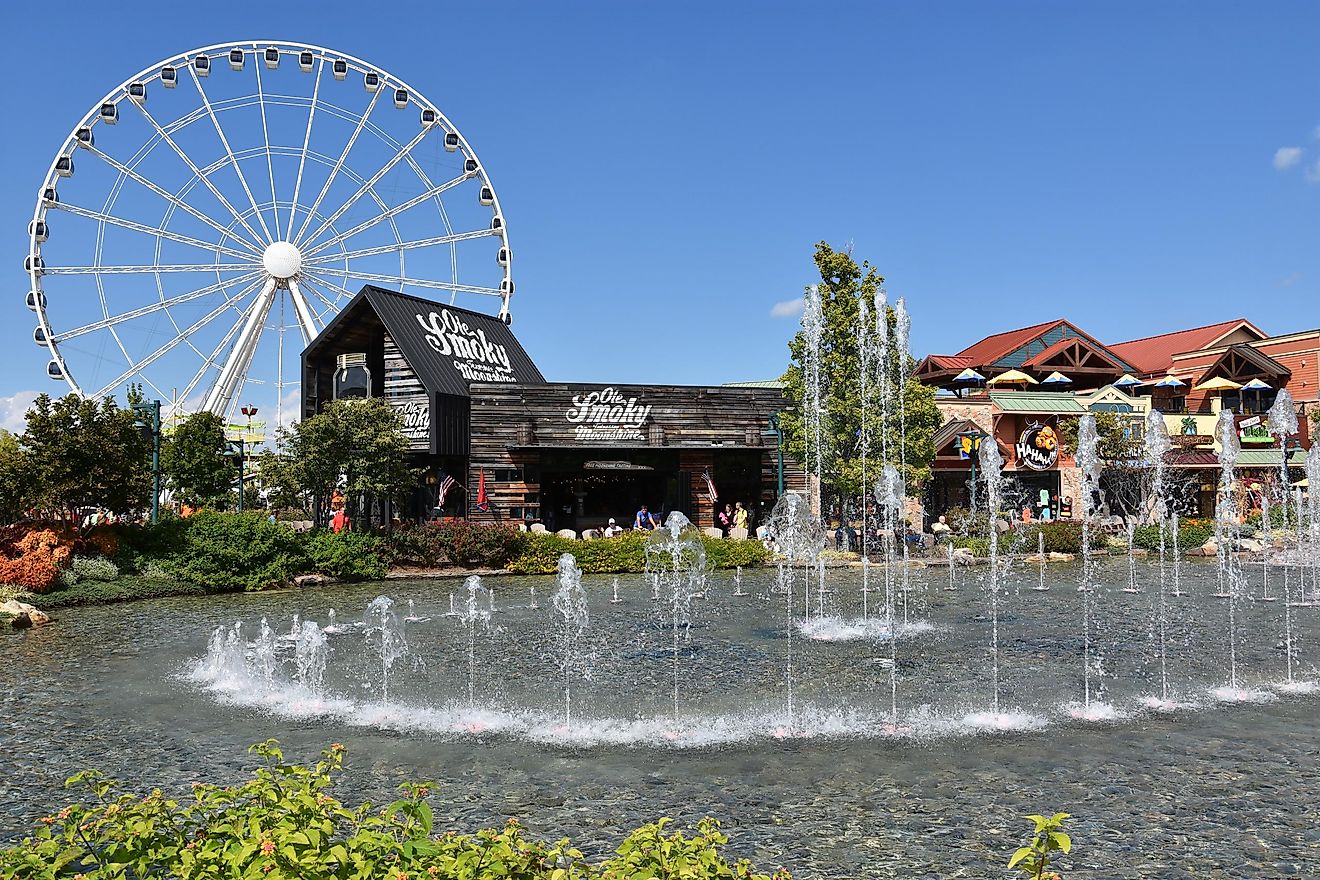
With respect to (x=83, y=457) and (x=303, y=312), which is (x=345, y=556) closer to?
(x=83, y=457)

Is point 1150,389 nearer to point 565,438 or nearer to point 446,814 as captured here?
point 565,438

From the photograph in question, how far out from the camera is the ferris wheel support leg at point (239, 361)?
39.7m

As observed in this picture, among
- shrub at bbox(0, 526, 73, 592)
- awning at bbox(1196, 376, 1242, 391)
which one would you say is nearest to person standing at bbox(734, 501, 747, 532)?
shrub at bbox(0, 526, 73, 592)

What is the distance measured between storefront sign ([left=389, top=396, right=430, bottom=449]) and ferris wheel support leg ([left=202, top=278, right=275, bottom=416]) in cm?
920

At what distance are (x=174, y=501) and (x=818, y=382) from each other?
96.0ft

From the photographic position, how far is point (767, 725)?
9906mm

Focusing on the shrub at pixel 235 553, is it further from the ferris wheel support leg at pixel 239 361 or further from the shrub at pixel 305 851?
the shrub at pixel 305 851

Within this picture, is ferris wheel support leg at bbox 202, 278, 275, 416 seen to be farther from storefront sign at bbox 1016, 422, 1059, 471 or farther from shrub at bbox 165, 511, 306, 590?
storefront sign at bbox 1016, 422, 1059, 471

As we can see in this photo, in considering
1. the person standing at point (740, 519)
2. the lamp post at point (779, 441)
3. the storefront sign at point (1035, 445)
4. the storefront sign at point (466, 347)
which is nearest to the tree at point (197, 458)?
the storefront sign at point (466, 347)

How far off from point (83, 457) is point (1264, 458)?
1881 inches

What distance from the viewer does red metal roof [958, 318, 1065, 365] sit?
49.9 m

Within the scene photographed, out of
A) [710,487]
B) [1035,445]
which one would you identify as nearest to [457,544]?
[710,487]

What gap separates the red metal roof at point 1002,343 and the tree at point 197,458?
35.6 meters

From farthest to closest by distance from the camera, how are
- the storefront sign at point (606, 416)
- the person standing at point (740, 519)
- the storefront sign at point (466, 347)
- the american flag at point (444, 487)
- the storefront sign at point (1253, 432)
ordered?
1. the storefront sign at point (1253, 432)
2. the storefront sign at point (466, 347)
3. the storefront sign at point (606, 416)
4. the american flag at point (444, 487)
5. the person standing at point (740, 519)
